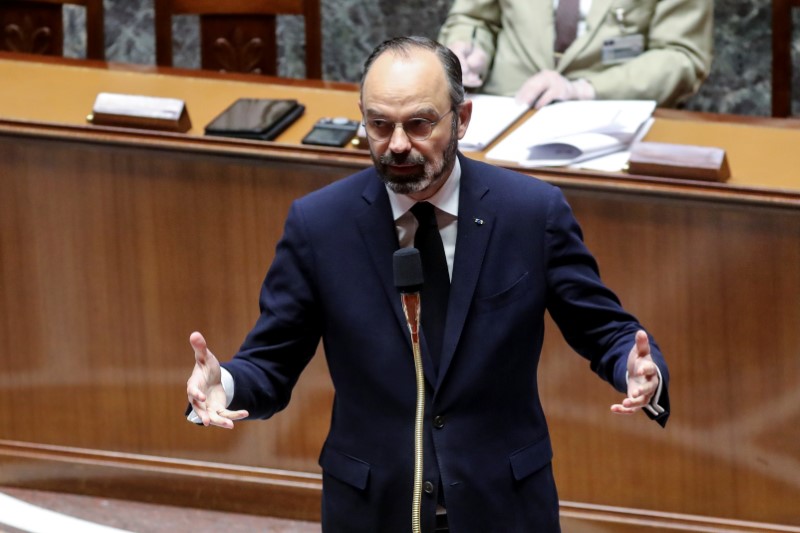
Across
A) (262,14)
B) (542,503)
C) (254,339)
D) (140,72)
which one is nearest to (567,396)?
(542,503)

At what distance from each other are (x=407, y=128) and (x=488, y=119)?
4.43ft

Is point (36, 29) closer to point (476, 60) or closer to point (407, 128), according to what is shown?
point (476, 60)

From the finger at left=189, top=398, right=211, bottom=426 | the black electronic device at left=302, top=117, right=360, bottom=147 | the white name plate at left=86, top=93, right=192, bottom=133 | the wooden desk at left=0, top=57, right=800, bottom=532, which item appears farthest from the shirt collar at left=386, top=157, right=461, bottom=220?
the white name plate at left=86, top=93, right=192, bottom=133

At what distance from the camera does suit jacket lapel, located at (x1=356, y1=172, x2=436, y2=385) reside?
1.75 m

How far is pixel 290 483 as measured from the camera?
2965mm

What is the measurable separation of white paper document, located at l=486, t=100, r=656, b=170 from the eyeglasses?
3.54 feet

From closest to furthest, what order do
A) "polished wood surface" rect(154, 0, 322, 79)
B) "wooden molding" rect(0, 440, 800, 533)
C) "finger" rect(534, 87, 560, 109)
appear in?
1. "wooden molding" rect(0, 440, 800, 533)
2. "finger" rect(534, 87, 560, 109)
3. "polished wood surface" rect(154, 0, 322, 79)

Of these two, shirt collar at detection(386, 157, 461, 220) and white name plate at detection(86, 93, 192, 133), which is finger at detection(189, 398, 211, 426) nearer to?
shirt collar at detection(386, 157, 461, 220)

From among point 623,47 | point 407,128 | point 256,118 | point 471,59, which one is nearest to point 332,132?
point 256,118

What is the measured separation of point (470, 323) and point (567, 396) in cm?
105

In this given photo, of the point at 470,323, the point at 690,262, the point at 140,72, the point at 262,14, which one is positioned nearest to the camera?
the point at 470,323

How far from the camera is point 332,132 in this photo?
2.83 metres

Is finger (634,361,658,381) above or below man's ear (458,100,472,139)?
below

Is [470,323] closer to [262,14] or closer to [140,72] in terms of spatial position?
[140,72]
